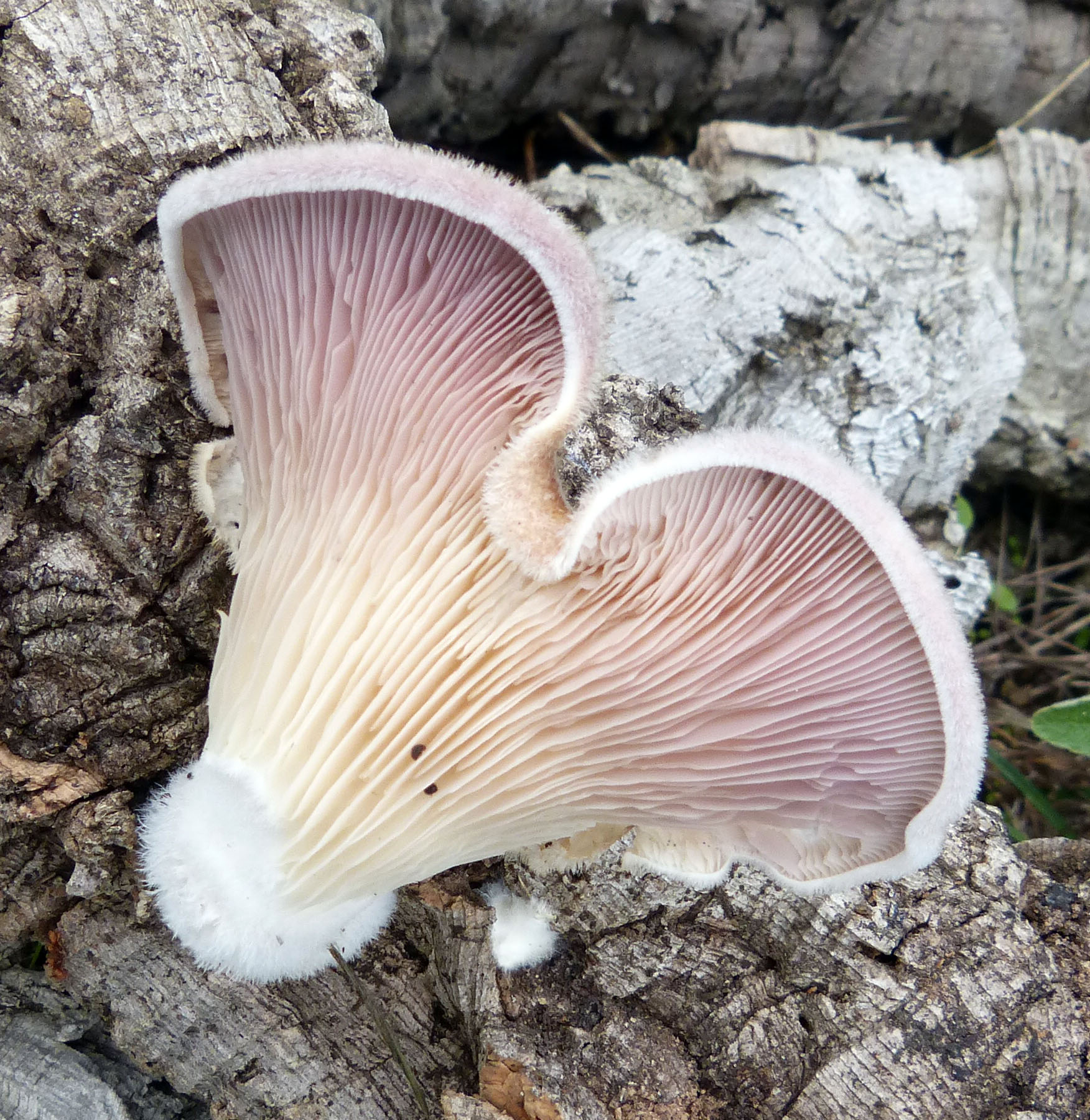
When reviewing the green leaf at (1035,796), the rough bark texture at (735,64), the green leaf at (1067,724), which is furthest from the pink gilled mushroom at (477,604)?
the rough bark texture at (735,64)

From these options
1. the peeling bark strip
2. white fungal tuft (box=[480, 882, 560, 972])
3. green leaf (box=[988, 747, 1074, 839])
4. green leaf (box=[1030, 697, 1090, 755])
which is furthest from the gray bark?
the peeling bark strip

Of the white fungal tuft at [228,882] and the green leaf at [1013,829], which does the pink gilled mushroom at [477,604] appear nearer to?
the white fungal tuft at [228,882]

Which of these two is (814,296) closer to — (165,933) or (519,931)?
(519,931)

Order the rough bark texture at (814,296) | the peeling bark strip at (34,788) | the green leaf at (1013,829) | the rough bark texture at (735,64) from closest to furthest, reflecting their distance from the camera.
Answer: the peeling bark strip at (34,788) → the rough bark texture at (814,296) → the green leaf at (1013,829) → the rough bark texture at (735,64)

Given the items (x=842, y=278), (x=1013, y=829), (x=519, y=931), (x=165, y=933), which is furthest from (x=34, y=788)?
(x=1013, y=829)

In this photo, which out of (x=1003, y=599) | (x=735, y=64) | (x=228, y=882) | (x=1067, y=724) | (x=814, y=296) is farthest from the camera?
(x=1003, y=599)

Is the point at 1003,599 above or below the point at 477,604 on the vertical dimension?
below
